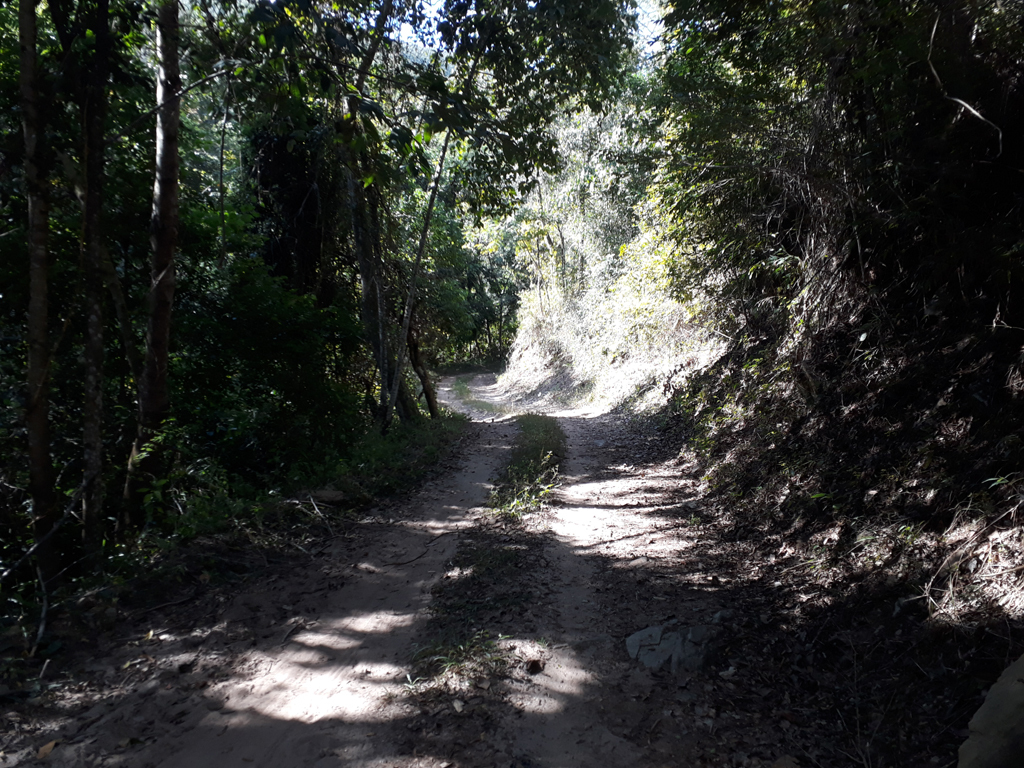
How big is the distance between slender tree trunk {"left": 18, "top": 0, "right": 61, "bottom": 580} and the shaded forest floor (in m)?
1.37

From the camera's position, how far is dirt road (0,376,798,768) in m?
3.32

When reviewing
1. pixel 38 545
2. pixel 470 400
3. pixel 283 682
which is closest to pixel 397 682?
pixel 283 682

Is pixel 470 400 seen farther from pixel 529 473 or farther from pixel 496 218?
pixel 529 473

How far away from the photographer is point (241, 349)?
25.6 feet

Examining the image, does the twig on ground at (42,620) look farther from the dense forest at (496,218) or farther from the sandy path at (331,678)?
the sandy path at (331,678)

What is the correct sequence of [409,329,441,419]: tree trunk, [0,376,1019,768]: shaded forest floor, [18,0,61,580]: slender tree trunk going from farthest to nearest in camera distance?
[409,329,441,419]: tree trunk
[18,0,61,580]: slender tree trunk
[0,376,1019,768]: shaded forest floor

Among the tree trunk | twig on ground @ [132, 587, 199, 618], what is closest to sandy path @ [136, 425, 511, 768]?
twig on ground @ [132, 587, 199, 618]

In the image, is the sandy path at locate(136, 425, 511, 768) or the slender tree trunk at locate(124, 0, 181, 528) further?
the slender tree trunk at locate(124, 0, 181, 528)

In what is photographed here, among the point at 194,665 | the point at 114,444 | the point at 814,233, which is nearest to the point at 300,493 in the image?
the point at 114,444

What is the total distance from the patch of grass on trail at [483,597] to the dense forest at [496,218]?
2139 millimetres

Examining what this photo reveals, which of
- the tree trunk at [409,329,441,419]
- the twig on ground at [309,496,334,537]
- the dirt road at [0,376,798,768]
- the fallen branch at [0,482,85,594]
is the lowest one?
the dirt road at [0,376,798,768]

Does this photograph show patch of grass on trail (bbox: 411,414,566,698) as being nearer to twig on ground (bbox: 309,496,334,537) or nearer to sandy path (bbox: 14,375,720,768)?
sandy path (bbox: 14,375,720,768)

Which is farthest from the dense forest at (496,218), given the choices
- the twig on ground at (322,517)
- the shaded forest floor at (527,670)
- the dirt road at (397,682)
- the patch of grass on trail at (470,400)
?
the patch of grass on trail at (470,400)

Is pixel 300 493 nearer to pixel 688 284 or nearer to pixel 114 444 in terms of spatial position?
pixel 114 444
